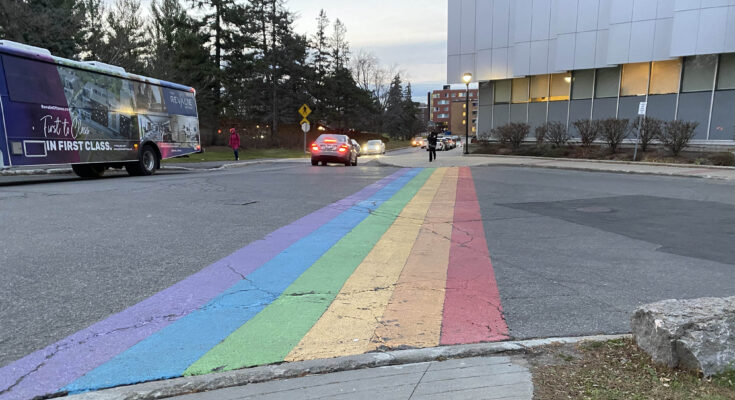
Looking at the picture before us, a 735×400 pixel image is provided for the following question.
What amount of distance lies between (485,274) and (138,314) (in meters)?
3.71

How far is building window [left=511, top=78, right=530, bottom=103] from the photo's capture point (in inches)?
1179

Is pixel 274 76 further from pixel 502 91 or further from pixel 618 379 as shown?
pixel 618 379

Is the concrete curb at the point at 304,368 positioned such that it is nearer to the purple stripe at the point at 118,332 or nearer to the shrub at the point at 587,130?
the purple stripe at the point at 118,332

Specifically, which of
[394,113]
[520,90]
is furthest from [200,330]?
[394,113]

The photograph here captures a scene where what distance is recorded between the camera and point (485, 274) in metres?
5.20

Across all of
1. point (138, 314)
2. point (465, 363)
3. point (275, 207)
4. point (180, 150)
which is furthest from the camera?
point (180, 150)

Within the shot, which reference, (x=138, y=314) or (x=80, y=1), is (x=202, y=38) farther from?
(x=138, y=314)

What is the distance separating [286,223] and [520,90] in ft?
87.9

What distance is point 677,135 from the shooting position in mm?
20391

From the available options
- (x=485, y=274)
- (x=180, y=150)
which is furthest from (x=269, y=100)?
(x=485, y=274)

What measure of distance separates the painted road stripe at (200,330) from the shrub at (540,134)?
78.3 feet

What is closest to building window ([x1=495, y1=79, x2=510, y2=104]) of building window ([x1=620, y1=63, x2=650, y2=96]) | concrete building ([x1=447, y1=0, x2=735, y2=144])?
concrete building ([x1=447, y1=0, x2=735, y2=144])

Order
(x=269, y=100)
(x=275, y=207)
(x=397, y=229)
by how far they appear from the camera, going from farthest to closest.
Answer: (x=269, y=100)
(x=275, y=207)
(x=397, y=229)

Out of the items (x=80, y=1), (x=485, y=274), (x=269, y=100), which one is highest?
(x=80, y=1)
